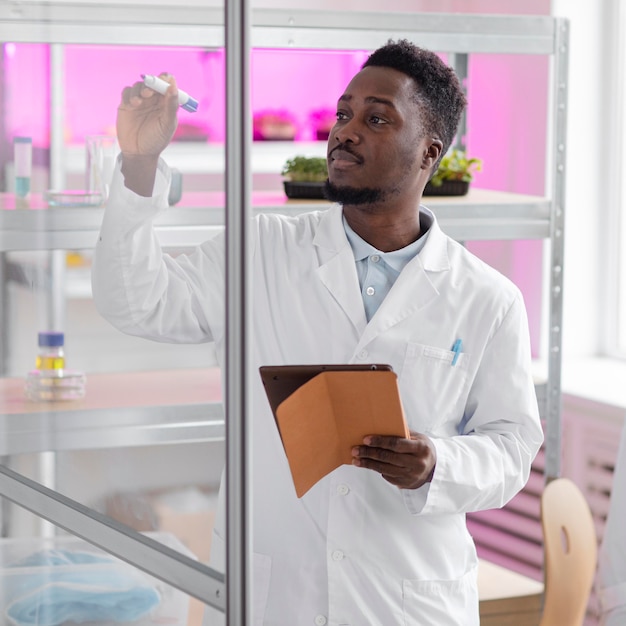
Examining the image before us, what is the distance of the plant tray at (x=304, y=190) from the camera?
213 cm

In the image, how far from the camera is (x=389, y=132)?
141 centimetres

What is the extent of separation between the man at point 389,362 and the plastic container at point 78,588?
0.99ft

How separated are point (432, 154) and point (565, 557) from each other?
0.98m

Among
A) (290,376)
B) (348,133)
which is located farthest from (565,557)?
(290,376)

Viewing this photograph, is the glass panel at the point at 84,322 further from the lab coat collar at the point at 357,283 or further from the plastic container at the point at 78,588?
the lab coat collar at the point at 357,283

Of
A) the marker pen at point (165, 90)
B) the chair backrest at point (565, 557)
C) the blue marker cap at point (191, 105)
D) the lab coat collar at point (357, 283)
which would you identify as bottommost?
the chair backrest at point (565, 557)

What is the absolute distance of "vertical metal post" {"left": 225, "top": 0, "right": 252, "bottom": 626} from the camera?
746 millimetres

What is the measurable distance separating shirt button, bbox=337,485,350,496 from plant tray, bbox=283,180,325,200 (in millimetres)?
912

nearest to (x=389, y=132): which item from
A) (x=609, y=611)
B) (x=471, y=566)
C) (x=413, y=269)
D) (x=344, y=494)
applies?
(x=413, y=269)

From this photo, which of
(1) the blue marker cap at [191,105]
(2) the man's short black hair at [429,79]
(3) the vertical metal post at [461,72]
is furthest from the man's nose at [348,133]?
(3) the vertical metal post at [461,72]

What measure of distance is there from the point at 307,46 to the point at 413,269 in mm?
754

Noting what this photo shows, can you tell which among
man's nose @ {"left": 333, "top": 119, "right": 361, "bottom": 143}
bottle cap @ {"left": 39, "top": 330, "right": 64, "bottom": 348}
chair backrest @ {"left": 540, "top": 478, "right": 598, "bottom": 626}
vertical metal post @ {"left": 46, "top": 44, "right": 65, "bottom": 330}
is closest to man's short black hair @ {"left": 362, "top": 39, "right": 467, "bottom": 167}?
man's nose @ {"left": 333, "top": 119, "right": 361, "bottom": 143}

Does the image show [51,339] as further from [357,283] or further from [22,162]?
[357,283]

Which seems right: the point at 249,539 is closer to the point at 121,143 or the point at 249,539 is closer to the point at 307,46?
the point at 121,143
